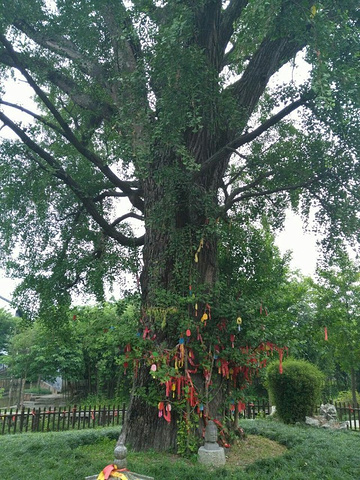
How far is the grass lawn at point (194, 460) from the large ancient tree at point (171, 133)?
855 millimetres

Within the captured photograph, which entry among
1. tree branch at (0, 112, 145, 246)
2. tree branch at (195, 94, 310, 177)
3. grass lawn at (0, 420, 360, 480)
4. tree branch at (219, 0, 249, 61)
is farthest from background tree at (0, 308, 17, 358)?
tree branch at (195, 94, 310, 177)

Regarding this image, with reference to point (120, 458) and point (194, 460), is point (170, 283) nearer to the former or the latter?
point (194, 460)

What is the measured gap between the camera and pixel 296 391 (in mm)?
9984

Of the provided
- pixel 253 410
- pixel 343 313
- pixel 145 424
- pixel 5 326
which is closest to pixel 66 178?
pixel 145 424

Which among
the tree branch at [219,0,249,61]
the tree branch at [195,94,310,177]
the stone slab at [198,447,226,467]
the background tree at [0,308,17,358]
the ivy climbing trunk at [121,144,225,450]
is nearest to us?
the stone slab at [198,447,226,467]

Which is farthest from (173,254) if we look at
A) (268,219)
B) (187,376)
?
(268,219)

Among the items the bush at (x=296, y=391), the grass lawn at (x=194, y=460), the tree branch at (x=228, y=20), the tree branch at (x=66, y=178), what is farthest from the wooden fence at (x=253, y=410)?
the tree branch at (x=228, y=20)

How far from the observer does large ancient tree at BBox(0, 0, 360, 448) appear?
15.9ft

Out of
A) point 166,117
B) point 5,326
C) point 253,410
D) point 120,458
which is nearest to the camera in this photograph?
point 120,458

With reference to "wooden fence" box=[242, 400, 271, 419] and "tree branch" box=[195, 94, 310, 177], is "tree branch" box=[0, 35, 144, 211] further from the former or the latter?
"wooden fence" box=[242, 400, 271, 419]

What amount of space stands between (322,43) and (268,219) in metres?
6.06

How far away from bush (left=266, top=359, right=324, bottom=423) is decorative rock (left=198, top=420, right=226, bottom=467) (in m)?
5.19

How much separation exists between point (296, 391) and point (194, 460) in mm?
5527

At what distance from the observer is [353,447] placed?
6.73 meters
